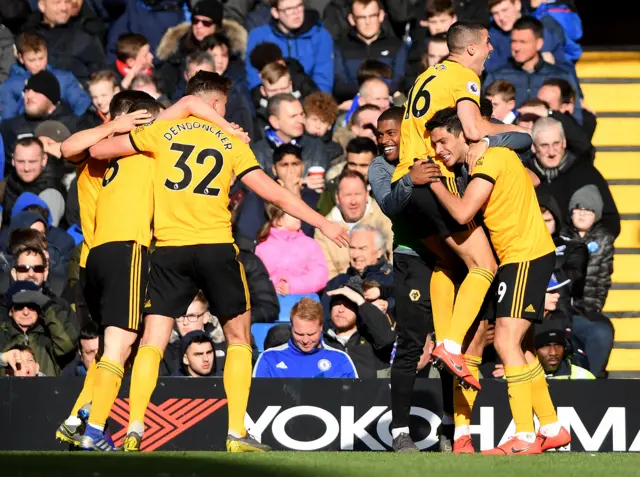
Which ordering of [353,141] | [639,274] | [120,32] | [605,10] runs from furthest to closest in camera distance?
[605,10] → [120,32] → [639,274] → [353,141]

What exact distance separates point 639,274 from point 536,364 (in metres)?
5.49

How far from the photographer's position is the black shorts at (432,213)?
884cm

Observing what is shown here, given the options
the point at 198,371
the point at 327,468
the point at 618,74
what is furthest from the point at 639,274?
the point at 327,468

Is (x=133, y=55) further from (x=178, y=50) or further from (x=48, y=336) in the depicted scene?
(x=48, y=336)

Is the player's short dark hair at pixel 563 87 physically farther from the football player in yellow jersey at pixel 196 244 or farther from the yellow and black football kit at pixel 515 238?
the football player in yellow jersey at pixel 196 244

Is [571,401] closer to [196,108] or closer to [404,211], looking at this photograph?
[404,211]

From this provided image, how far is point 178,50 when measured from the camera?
14289mm

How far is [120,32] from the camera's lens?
49.1 feet

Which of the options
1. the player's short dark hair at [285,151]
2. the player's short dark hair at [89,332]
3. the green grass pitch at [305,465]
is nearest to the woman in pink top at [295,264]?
the player's short dark hair at [285,151]

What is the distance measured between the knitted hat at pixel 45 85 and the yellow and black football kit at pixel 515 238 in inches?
248

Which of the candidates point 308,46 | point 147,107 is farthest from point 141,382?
point 308,46

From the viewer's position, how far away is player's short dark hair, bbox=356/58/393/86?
14.0 meters

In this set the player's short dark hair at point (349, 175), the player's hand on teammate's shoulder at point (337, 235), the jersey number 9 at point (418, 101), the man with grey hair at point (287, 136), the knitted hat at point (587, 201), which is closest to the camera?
the player's hand on teammate's shoulder at point (337, 235)

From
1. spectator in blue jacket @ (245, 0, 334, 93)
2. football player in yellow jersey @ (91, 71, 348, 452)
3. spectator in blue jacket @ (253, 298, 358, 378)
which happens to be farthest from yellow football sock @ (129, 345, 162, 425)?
spectator in blue jacket @ (245, 0, 334, 93)
